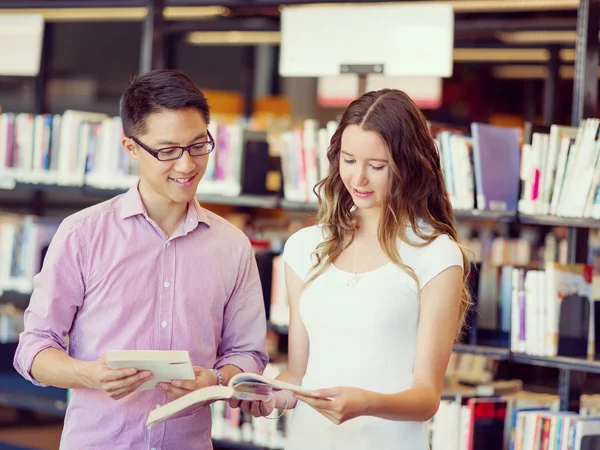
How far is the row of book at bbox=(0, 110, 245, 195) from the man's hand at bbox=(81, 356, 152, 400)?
209 centimetres

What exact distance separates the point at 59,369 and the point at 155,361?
32 centimetres

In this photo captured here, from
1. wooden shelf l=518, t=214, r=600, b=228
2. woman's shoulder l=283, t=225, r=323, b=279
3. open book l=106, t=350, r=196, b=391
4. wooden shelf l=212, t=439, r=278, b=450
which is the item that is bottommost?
wooden shelf l=212, t=439, r=278, b=450

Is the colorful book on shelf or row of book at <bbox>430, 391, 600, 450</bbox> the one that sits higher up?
the colorful book on shelf

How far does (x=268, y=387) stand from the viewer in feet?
7.09

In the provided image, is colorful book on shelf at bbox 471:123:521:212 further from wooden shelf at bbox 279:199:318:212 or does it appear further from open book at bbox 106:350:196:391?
open book at bbox 106:350:196:391

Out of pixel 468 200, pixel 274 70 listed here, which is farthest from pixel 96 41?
pixel 468 200

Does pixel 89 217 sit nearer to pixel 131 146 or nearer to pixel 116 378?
pixel 131 146

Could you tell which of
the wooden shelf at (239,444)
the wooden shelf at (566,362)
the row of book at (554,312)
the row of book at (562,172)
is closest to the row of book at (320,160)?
the row of book at (562,172)

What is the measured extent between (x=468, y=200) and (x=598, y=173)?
0.50 metres

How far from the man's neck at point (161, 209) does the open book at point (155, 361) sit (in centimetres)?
46

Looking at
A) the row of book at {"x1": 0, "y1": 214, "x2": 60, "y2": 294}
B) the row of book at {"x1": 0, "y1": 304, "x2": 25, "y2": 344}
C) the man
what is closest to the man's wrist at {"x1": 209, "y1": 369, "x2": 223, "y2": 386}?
the man

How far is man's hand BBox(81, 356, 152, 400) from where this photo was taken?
80.7 inches

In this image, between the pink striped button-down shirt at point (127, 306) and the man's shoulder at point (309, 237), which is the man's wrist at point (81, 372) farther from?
the man's shoulder at point (309, 237)

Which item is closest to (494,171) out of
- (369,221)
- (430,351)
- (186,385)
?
(369,221)
